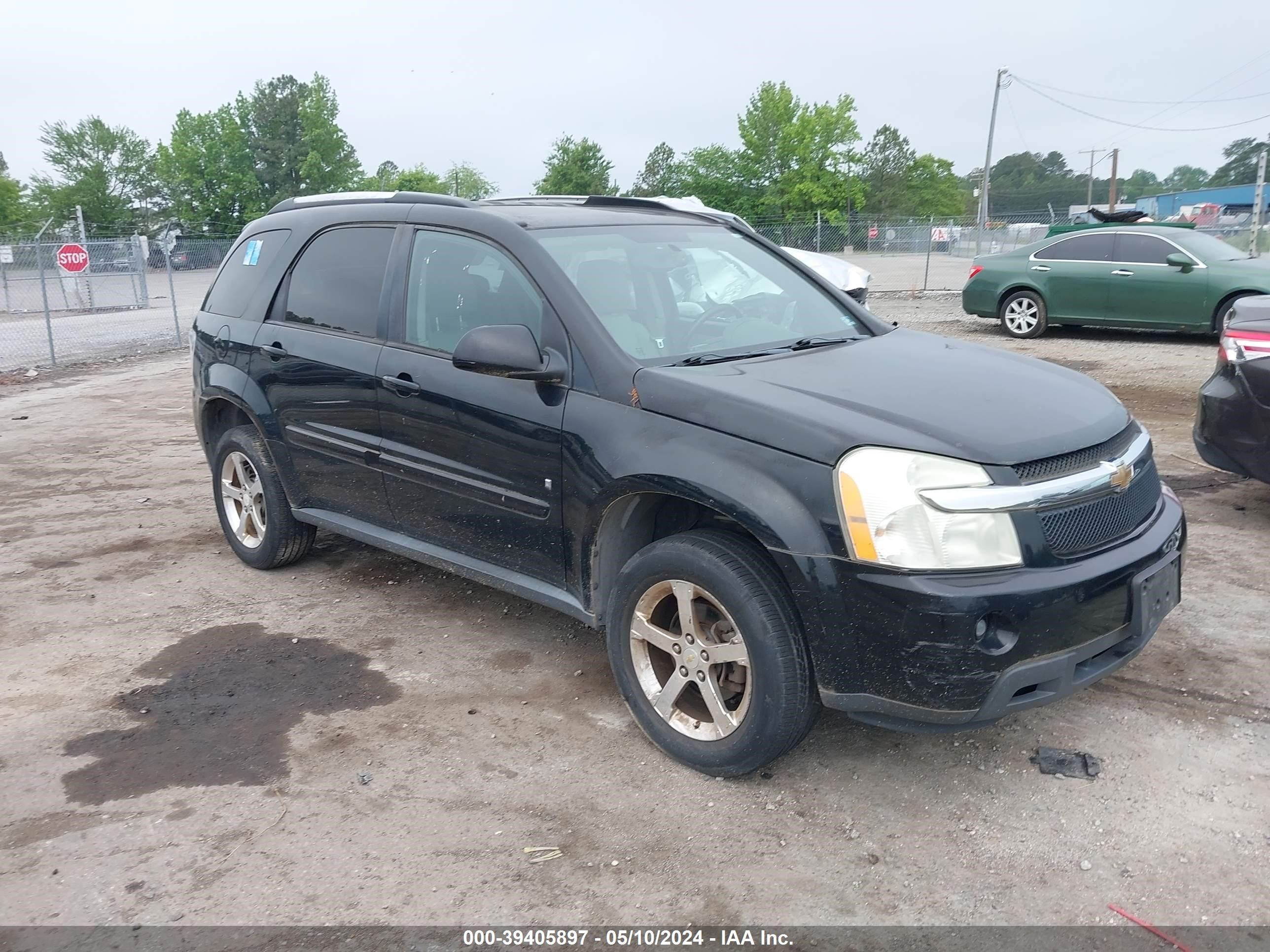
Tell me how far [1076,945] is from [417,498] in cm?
283

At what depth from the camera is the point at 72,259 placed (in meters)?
18.8

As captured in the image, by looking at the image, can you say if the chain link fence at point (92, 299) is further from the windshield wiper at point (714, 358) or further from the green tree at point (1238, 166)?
the green tree at point (1238, 166)

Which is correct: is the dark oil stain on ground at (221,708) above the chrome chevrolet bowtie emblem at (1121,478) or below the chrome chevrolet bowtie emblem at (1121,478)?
below

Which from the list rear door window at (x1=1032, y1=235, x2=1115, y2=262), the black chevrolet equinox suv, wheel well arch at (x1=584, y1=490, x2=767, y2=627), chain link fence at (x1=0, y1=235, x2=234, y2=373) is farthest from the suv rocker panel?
chain link fence at (x1=0, y1=235, x2=234, y2=373)

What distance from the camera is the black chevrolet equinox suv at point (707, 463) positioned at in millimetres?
2887

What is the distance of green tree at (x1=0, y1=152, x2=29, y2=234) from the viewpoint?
70.8 metres

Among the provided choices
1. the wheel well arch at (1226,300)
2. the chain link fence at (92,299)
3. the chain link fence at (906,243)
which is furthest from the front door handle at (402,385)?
the chain link fence at (906,243)

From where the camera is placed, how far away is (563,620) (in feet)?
15.6

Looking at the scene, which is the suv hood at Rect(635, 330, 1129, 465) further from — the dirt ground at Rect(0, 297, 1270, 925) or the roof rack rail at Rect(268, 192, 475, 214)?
the roof rack rail at Rect(268, 192, 475, 214)

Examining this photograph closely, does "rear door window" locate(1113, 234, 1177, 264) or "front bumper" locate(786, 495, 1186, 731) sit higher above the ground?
"rear door window" locate(1113, 234, 1177, 264)

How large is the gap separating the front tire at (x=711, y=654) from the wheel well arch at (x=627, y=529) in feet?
0.50

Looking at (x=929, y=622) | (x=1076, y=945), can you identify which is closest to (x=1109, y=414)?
(x=929, y=622)

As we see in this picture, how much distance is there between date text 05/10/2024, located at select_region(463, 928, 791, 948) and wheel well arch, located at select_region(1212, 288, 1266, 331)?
12127 mm

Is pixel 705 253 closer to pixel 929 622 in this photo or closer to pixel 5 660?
pixel 929 622
